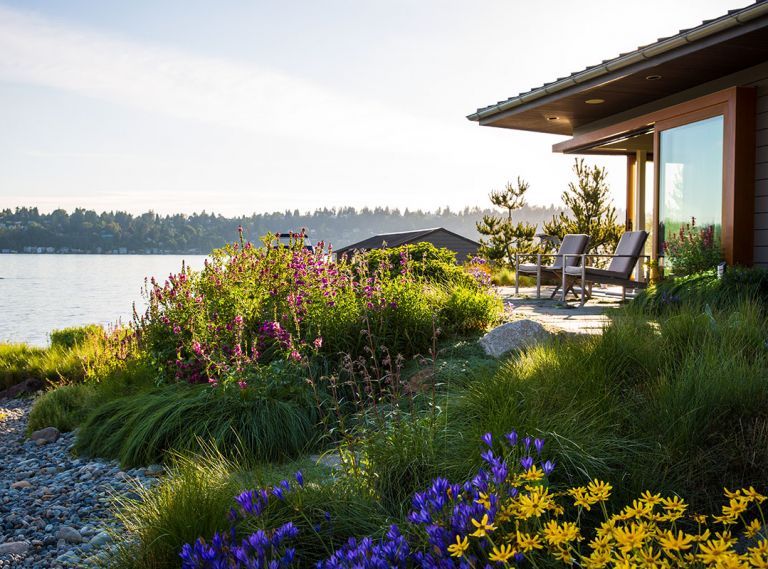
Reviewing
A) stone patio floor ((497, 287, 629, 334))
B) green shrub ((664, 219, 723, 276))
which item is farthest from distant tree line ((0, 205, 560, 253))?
green shrub ((664, 219, 723, 276))

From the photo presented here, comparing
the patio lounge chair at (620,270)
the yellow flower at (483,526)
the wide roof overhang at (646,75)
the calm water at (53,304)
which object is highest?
the wide roof overhang at (646,75)

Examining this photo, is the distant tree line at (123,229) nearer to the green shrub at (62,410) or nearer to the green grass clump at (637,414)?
the green shrub at (62,410)

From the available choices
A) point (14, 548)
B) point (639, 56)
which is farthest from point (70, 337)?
point (639, 56)

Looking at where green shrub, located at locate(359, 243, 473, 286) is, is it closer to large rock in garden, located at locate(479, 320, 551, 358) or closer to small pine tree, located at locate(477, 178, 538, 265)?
large rock in garden, located at locate(479, 320, 551, 358)

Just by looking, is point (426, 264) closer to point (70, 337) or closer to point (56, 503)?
point (56, 503)

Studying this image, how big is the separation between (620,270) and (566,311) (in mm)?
1766

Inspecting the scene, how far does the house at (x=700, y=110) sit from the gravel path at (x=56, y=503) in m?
6.24

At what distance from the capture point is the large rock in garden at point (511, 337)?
16.5 feet

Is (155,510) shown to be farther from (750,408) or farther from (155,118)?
(155,118)

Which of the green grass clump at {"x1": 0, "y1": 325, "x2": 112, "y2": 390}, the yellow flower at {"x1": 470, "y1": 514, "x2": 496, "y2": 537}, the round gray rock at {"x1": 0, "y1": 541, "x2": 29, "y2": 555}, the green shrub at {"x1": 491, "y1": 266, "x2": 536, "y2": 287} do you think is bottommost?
the green grass clump at {"x1": 0, "y1": 325, "x2": 112, "y2": 390}

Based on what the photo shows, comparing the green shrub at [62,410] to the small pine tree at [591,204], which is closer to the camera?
the green shrub at [62,410]

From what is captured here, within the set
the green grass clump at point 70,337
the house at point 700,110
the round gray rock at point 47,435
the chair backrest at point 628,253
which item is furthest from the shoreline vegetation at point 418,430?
the green grass clump at point 70,337

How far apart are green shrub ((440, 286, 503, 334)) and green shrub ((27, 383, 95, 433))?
3.27 meters

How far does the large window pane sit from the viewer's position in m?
7.65
